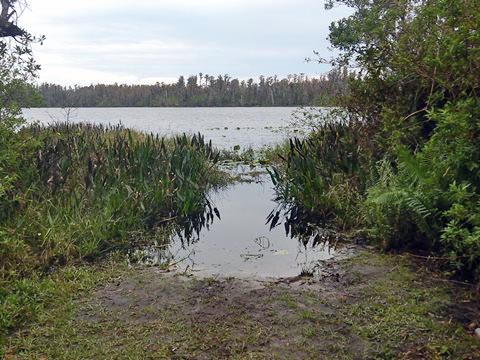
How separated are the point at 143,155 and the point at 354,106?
10.5 feet

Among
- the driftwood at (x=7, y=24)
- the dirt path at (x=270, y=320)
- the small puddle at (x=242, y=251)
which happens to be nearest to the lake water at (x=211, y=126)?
the driftwood at (x=7, y=24)

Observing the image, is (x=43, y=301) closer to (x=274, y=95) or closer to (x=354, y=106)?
(x=354, y=106)

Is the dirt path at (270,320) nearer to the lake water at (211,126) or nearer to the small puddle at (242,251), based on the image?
the small puddle at (242,251)

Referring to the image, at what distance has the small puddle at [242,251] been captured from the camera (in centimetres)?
477

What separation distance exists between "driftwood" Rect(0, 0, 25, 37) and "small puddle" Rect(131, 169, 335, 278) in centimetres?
550

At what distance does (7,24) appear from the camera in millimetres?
9156

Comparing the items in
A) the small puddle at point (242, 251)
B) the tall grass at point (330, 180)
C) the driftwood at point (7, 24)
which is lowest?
the small puddle at point (242, 251)

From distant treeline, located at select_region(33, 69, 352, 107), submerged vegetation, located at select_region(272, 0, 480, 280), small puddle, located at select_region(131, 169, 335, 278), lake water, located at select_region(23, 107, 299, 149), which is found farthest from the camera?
distant treeline, located at select_region(33, 69, 352, 107)

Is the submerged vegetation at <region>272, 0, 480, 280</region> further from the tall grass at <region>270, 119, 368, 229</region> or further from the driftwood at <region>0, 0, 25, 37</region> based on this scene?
the driftwood at <region>0, 0, 25, 37</region>

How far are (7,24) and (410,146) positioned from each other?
25.9 feet

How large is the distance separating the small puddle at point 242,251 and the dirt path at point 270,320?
515 mm

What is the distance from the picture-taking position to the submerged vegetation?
381 cm

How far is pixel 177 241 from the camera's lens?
19.1ft

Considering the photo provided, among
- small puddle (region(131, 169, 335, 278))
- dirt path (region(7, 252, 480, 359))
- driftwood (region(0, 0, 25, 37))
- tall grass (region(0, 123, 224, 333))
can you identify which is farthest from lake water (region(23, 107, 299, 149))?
dirt path (region(7, 252, 480, 359))
